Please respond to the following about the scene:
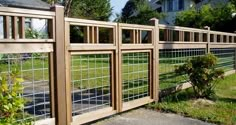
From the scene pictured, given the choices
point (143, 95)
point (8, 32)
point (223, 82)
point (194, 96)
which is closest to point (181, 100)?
point (194, 96)

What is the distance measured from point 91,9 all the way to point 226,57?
33635mm

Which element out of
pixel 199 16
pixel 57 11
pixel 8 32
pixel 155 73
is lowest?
pixel 155 73

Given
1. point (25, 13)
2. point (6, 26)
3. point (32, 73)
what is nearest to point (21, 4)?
point (32, 73)

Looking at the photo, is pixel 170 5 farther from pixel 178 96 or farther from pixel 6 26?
pixel 6 26

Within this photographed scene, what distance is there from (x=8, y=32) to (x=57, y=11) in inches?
30.7

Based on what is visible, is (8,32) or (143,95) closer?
(8,32)

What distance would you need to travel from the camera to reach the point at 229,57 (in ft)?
42.2

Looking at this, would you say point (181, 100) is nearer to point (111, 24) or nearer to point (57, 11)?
point (111, 24)

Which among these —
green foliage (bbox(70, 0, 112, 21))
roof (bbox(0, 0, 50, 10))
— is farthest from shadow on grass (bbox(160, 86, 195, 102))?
green foliage (bbox(70, 0, 112, 21))

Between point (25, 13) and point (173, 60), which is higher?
point (25, 13)

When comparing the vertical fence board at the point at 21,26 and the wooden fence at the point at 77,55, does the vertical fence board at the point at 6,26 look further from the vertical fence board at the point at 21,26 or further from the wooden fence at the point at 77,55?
the vertical fence board at the point at 21,26

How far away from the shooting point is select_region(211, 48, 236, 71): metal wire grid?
1185 centimetres

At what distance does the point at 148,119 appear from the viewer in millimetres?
6012

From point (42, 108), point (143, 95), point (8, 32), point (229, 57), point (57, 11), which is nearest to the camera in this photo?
point (8, 32)
